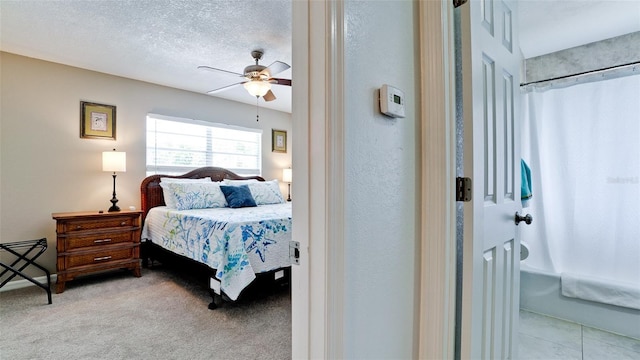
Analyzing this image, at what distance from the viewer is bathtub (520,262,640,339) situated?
6.73 ft

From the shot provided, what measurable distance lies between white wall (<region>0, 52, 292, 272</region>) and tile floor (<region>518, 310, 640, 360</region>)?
4.19m

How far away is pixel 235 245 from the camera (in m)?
2.31

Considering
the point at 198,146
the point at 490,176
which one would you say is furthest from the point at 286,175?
the point at 490,176

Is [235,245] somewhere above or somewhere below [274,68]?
below

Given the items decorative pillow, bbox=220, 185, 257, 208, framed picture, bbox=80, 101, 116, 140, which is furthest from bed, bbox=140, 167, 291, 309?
framed picture, bbox=80, 101, 116, 140

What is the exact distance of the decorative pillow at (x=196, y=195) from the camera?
3502 millimetres

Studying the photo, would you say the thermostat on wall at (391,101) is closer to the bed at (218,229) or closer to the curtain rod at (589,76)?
the bed at (218,229)

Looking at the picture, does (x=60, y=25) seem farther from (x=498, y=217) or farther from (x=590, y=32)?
(x=590, y=32)

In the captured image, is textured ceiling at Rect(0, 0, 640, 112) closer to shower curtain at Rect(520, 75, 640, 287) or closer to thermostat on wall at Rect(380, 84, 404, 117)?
shower curtain at Rect(520, 75, 640, 287)

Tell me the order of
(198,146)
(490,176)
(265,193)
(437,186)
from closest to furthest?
(437,186) < (490,176) < (265,193) < (198,146)

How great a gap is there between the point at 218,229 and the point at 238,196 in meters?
1.38

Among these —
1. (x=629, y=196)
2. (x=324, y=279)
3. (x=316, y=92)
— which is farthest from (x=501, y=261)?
(x=629, y=196)

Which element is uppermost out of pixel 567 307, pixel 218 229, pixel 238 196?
pixel 238 196

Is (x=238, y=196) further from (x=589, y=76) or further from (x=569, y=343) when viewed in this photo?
(x=589, y=76)
